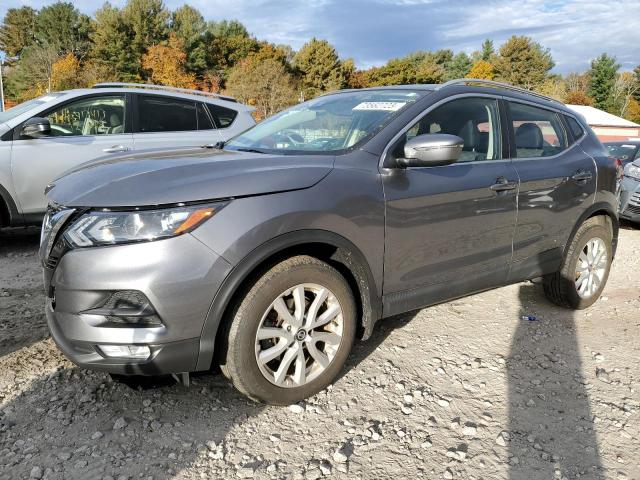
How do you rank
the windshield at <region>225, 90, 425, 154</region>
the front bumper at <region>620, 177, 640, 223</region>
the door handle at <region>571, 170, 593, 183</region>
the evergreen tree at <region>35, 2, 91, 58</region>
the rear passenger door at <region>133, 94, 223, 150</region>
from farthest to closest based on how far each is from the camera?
the evergreen tree at <region>35, 2, 91, 58</region> < the front bumper at <region>620, 177, 640, 223</region> < the rear passenger door at <region>133, 94, 223, 150</region> < the door handle at <region>571, 170, 593, 183</region> < the windshield at <region>225, 90, 425, 154</region>

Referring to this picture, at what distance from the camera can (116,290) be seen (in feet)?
7.20

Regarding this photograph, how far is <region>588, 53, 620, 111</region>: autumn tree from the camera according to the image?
7538 cm

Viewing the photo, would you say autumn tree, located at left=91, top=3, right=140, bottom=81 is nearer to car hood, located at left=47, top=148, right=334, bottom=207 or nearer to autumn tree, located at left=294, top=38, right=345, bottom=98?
autumn tree, located at left=294, top=38, right=345, bottom=98

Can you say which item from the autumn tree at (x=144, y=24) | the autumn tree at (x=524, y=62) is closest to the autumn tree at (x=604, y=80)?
the autumn tree at (x=524, y=62)

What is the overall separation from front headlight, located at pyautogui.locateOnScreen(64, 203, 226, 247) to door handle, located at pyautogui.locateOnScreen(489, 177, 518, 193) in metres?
1.97

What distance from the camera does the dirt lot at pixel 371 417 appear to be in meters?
2.26

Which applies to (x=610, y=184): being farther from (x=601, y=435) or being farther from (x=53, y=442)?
(x=53, y=442)

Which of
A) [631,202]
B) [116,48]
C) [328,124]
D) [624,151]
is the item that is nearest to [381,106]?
[328,124]

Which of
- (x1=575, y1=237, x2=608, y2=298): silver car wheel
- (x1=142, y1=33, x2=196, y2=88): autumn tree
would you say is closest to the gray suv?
(x1=575, y1=237, x2=608, y2=298): silver car wheel

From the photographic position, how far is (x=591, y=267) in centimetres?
432

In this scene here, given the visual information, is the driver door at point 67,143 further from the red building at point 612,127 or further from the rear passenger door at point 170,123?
the red building at point 612,127

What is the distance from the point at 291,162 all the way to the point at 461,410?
159 cm

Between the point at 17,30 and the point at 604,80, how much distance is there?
8501 cm

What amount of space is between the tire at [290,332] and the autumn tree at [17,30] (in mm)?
→ 86163
